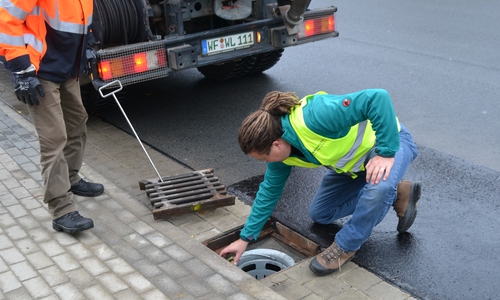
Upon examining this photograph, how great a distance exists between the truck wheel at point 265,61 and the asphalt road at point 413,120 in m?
0.12

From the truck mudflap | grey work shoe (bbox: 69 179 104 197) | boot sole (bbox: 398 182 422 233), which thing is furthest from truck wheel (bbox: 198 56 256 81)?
boot sole (bbox: 398 182 422 233)

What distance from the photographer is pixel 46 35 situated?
383 centimetres

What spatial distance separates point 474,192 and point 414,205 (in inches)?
34.3

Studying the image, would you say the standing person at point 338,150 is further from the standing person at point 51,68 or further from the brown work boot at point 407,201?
the standing person at point 51,68

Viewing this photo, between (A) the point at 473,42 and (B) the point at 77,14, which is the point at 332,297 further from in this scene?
(A) the point at 473,42

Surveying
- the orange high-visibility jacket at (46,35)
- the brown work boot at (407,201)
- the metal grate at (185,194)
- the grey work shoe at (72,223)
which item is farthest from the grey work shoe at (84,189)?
the brown work boot at (407,201)

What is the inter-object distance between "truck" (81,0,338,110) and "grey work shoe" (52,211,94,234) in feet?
4.60

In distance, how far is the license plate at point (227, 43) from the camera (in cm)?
595

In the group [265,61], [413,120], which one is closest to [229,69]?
[265,61]

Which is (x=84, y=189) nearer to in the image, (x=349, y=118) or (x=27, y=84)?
(x=27, y=84)

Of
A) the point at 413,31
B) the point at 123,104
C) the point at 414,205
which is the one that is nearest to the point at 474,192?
the point at 414,205

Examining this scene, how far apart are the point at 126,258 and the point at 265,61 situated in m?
3.94

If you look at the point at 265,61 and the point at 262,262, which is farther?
the point at 265,61

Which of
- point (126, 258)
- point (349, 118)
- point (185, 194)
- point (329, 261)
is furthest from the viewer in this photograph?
point (185, 194)
